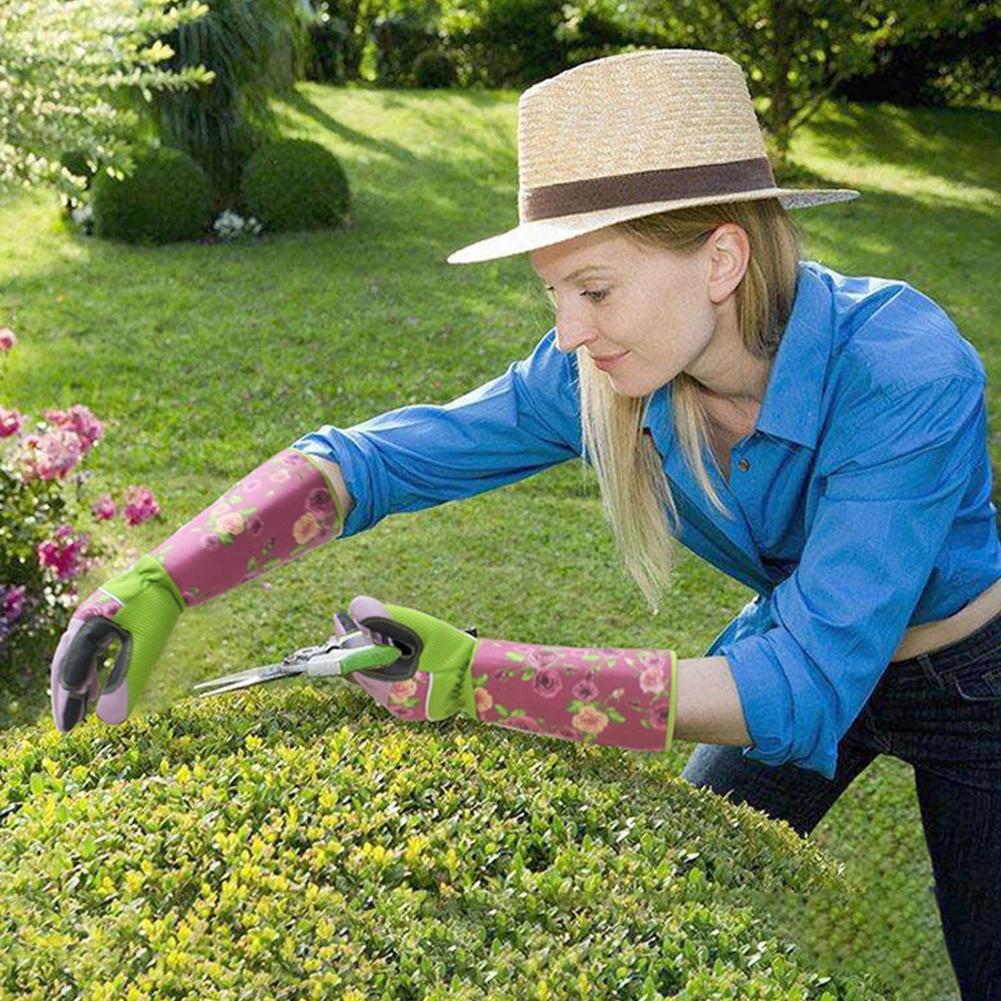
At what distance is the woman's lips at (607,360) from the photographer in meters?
2.23

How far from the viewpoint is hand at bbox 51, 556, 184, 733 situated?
7.23ft

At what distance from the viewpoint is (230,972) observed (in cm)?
168

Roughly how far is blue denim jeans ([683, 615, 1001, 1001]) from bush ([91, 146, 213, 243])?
1040cm

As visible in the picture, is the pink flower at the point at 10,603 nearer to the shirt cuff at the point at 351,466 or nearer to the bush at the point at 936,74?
the shirt cuff at the point at 351,466

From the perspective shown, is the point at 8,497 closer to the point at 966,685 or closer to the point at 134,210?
the point at 966,685

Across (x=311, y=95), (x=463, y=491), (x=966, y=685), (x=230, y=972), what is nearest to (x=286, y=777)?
(x=230, y=972)

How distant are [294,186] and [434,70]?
8380 millimetres

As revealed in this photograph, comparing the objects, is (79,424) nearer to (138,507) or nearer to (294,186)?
(138,507)

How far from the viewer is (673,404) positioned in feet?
8.21

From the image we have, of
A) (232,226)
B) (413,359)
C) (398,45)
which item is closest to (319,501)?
(413,359)

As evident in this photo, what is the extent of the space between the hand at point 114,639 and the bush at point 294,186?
35.1 feet

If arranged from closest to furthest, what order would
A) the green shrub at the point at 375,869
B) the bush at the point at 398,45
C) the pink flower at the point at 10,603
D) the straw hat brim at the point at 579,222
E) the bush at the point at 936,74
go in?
the green shrub at the point at 375,869
the straw hat brim at the point at 579,222
the pink flower at the point at 10,603
the bush at the point at 936,74
the bush at the point at 398,45

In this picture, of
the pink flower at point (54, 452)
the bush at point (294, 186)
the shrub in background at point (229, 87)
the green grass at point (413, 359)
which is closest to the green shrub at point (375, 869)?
the green grass at point (413, 359)

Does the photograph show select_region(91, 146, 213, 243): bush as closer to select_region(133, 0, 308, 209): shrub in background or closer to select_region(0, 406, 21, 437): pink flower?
select_region(133, 0, 308, 209): shrub in background
